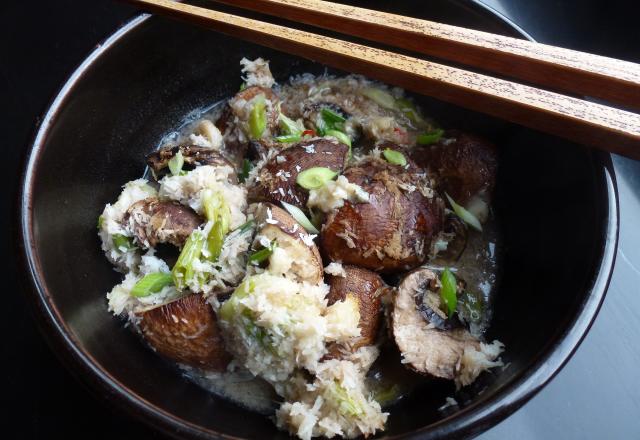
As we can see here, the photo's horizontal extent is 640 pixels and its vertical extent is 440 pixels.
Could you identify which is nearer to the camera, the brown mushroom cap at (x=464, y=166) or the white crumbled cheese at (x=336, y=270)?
the white crumbled cheese at (x=336, y=270)

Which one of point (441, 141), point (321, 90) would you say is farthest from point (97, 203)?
point (441, 141)

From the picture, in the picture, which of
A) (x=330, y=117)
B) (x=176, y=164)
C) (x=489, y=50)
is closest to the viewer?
(x=489, y=50)

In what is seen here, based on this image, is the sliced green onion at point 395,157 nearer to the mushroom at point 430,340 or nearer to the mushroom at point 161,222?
the mushroom at point 430,340

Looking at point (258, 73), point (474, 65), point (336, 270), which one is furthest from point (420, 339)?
point (258, 73)

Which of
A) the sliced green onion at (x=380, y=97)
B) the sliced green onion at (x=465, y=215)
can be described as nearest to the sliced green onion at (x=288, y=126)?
the sliced green onion at (x=380, y=97)

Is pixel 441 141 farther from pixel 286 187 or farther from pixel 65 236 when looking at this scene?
pixel 65 236

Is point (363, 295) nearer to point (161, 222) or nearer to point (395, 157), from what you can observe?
point (395, 157)
